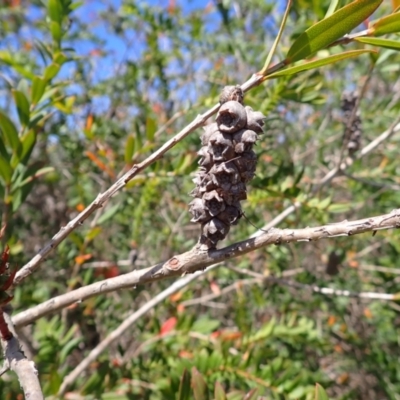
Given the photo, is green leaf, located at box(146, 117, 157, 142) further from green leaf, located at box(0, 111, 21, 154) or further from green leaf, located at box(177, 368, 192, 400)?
green leaf, located at box(177, 368, 192, 400)

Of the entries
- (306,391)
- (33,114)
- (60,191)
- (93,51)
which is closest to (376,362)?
(306,391)

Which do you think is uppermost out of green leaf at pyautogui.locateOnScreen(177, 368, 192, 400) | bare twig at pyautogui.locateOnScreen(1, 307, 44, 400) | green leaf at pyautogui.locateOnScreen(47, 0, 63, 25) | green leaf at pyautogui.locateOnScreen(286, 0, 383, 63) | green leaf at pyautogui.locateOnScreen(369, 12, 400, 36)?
green leaf at pyautogui.locateOnScreen(47, 0, 63, 25)

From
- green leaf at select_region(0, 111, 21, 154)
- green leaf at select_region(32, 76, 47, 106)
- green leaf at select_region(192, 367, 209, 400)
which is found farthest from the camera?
green leaf at select_region(32, 76, 47, 106)

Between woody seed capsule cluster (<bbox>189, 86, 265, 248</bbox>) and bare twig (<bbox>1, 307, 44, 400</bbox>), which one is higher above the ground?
woody seed capsule cluster (<bbox>189, 86, 265, 248</bbox>)

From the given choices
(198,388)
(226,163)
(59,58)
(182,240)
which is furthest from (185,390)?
(182,240)

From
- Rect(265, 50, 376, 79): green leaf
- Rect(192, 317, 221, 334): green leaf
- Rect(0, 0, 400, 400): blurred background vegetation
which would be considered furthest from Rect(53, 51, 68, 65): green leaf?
Rect(192, 317, 221, 334): green leaf

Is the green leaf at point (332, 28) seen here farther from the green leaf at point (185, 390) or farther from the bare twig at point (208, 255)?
the green leaf at point (185, 390)

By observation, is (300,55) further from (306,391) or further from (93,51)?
(93,51)

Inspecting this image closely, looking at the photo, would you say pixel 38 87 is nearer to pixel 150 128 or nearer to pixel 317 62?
pixel 150 128
